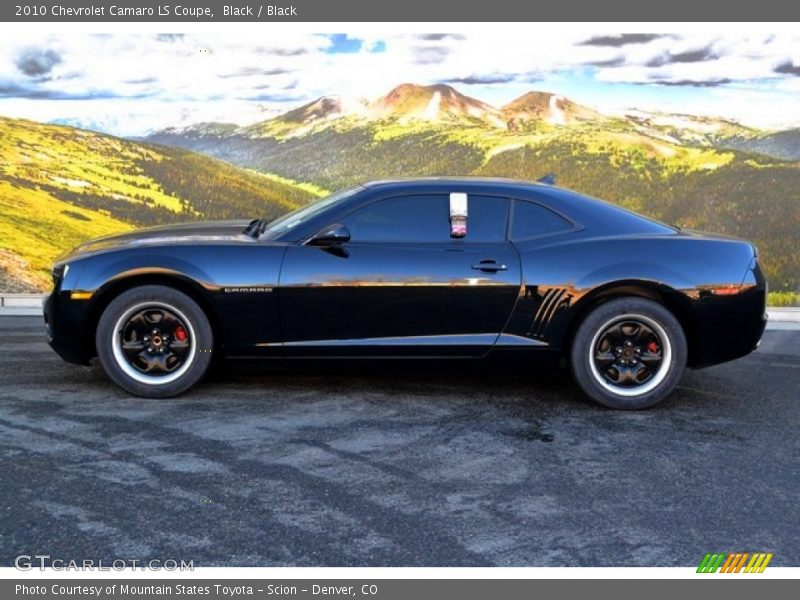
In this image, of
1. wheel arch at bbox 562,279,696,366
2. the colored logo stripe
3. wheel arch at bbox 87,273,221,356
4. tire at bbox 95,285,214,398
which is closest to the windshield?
wheel arch at bbox 87,273,221,356

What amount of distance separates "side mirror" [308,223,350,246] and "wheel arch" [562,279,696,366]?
150 cm

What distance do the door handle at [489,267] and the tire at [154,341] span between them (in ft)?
5.63

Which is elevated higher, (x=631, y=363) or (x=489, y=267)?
(x=489, y=267)

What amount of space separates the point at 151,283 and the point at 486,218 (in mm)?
2152

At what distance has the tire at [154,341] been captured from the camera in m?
5.84

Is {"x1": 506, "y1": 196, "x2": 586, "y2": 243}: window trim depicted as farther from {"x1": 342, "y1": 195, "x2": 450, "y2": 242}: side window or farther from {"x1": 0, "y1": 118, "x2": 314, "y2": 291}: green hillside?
{"x1": 0, "y1": 118, "x2": 314, "y2": 291}: green hillside

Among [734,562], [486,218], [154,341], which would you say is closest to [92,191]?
[154,341]

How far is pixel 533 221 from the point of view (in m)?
6.06

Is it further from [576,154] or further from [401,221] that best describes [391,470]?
[576,154]

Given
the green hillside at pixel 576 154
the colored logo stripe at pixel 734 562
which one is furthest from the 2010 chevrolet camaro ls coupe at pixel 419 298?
the green hillside at pixel 576 154

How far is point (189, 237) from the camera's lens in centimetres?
620

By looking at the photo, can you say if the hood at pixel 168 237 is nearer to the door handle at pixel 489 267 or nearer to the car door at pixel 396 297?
the car door at pixel 396 297

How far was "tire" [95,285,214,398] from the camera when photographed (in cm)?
584

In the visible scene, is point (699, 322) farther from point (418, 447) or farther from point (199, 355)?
point (199, 355)
